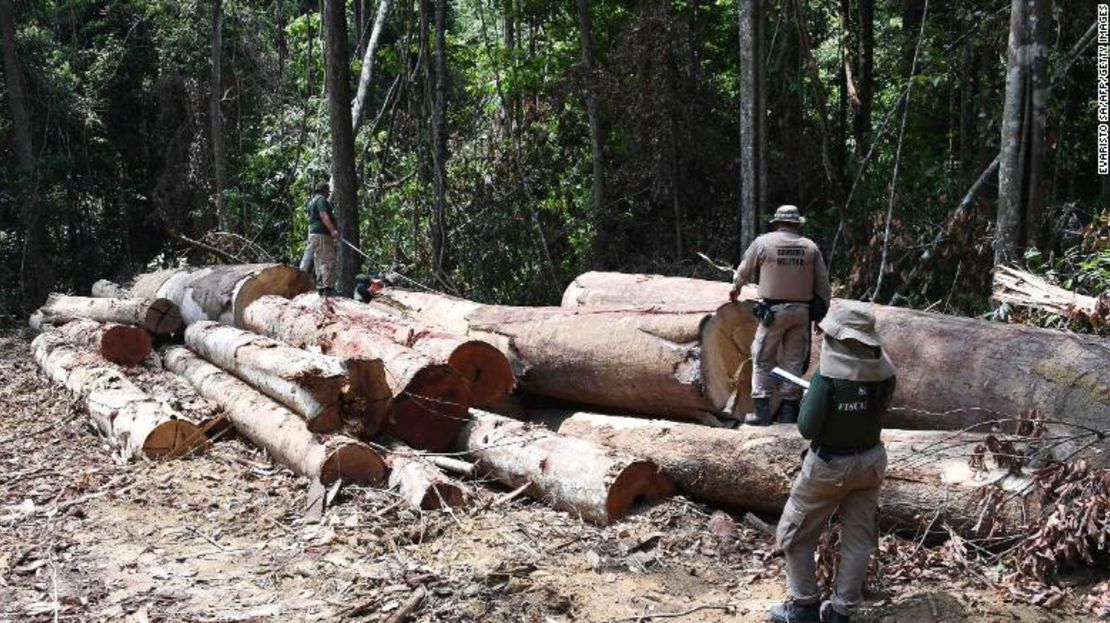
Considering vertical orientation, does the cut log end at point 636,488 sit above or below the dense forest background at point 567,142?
below

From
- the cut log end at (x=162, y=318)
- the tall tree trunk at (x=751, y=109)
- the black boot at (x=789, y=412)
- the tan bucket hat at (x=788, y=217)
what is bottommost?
the black boot at (x=789, y=412)

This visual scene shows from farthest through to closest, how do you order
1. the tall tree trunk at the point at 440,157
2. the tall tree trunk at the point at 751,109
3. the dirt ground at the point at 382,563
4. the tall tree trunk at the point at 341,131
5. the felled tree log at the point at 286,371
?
the tall tree trunk at the point at 440,157
the tall tree trunk at the point at 341,131
the tall tree trunk at the point at 751,109
the felled tree log at the point at 286,371
the dirt ground at the point at 382,563

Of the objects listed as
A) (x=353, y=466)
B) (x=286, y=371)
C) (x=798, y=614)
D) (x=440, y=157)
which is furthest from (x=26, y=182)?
(x=798, y=614)

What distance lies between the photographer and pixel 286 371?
7.89m

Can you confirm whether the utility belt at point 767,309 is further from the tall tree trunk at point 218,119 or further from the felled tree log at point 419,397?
the tall tree trunk at point 218,119

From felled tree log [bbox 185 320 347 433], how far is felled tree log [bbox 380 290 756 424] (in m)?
1.89

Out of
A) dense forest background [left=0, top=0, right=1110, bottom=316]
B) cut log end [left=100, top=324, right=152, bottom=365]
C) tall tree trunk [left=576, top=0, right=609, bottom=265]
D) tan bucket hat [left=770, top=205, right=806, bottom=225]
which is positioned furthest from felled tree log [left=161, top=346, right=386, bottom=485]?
tall tree trunk [left=576, top=0, right=609, bottom=265]

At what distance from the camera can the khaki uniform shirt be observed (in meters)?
7.80

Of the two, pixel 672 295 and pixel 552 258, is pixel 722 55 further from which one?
pixel 672 295

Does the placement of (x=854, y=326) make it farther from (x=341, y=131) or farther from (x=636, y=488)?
(x=341, y=131)

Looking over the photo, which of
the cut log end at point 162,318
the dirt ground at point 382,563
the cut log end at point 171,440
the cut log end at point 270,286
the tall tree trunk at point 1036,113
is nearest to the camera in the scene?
the dirt ground at point 382,563

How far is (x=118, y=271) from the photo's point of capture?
76.3ft

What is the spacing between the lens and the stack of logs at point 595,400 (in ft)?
20.1

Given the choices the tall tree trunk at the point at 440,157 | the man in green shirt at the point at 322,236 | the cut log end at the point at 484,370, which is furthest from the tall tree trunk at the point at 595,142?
the cut log end at the point at 484,370
